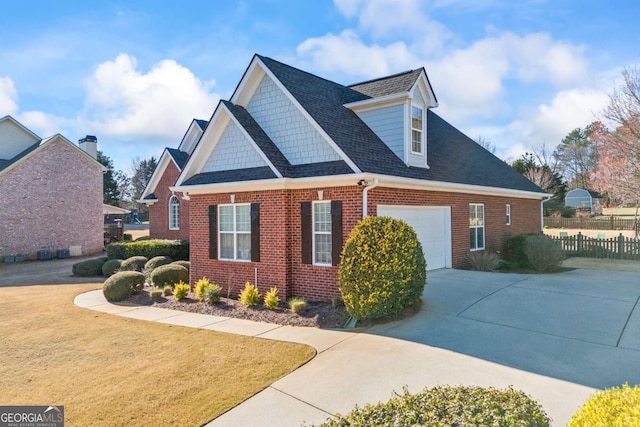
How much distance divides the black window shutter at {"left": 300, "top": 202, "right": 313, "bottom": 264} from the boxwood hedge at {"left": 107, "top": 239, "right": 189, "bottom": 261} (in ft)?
37.9

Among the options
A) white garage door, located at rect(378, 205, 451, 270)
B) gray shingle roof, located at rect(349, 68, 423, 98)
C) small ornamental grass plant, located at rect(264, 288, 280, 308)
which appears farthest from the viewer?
gray shingle roof, located at rect(349, 68, 423, 98)

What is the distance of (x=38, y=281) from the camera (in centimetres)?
1711

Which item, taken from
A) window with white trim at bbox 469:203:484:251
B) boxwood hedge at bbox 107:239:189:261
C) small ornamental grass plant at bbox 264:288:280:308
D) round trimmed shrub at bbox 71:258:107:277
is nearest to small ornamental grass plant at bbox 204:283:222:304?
small ornamental grass plant at bbox 264:288:280:308

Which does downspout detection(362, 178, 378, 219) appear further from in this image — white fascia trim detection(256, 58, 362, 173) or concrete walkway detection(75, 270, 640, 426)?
concrete walkway detection(75, 270, 640, 426)

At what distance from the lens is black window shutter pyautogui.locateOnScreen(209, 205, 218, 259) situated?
12.6m

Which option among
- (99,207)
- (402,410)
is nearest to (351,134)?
(402,410)

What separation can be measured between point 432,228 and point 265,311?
627 centimetres

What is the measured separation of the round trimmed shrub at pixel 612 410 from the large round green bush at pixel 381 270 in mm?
4991

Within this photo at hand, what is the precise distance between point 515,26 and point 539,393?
35.8 feet

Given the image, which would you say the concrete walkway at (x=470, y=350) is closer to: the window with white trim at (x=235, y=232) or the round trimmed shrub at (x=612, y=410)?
the round trimmed shrub at (x=612, y=410)

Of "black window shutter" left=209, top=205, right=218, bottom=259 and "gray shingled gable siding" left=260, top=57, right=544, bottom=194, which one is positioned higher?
"gray shingled gable siding" left=260, top=57, right=544, bottom=194

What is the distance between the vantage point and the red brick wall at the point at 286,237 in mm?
10266

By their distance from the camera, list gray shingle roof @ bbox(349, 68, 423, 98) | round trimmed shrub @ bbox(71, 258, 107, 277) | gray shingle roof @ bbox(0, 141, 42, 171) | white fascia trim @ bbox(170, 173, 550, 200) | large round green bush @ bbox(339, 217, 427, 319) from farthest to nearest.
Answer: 1. gray shingle roof @ bbox(0, 141, 42, 171)
2. round trimmed shrub @ bbox(71, 258, 107, 277)
3. gray shingle roof @ bbox(349, 68, 423, 98)
4. white fascia trim @ bbox(170, 173, 550, 200)
5. large round green bush @ bbox(339, 217, 427, 319)

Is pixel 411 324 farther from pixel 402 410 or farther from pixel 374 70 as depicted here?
pixel 374 70
